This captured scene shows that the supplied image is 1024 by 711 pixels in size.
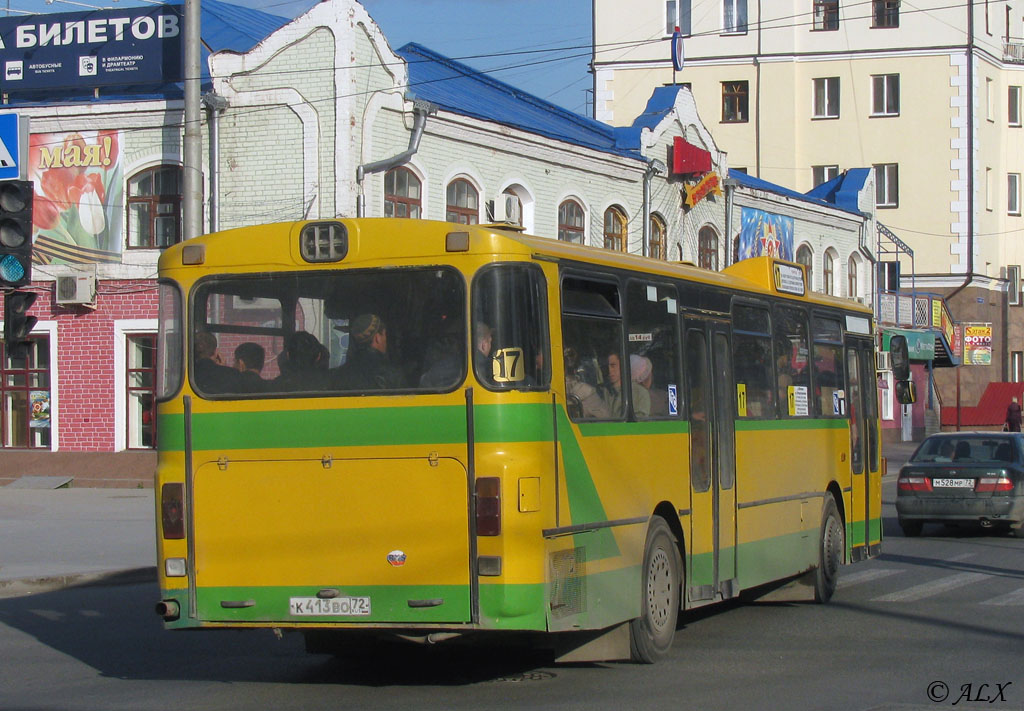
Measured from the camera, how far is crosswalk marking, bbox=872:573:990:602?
12789 mm

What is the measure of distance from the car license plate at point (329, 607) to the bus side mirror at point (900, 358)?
843cm

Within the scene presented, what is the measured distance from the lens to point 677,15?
5925 centimetres

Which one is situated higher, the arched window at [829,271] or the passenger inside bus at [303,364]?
the arched window at [829,271]

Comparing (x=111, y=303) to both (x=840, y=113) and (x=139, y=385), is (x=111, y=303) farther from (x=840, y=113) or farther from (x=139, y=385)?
(x=840, y=113)

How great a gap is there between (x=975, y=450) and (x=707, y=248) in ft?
58.1

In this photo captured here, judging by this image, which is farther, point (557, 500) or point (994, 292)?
point (994, 292)

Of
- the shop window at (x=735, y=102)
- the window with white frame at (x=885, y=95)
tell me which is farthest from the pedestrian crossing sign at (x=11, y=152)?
the window with white frame at (x=885, y=95)

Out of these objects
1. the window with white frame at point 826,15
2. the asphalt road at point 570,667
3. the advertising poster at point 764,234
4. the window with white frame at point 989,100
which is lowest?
the asphalt road at point 570,667

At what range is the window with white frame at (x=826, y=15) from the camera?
5819 centimetres

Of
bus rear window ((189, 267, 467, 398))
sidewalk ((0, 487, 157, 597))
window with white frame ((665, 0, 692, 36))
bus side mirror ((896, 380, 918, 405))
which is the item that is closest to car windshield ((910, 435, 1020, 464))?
bus side mirror ((896, 380, 918, 405))

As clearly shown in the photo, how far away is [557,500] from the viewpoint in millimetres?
7895

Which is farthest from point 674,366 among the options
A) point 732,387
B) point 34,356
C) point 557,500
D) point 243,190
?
point 34,356

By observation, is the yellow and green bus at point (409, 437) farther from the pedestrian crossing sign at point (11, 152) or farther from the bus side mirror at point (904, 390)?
the bus side mirror at point (904, 390)

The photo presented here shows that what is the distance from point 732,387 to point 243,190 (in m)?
15.7
